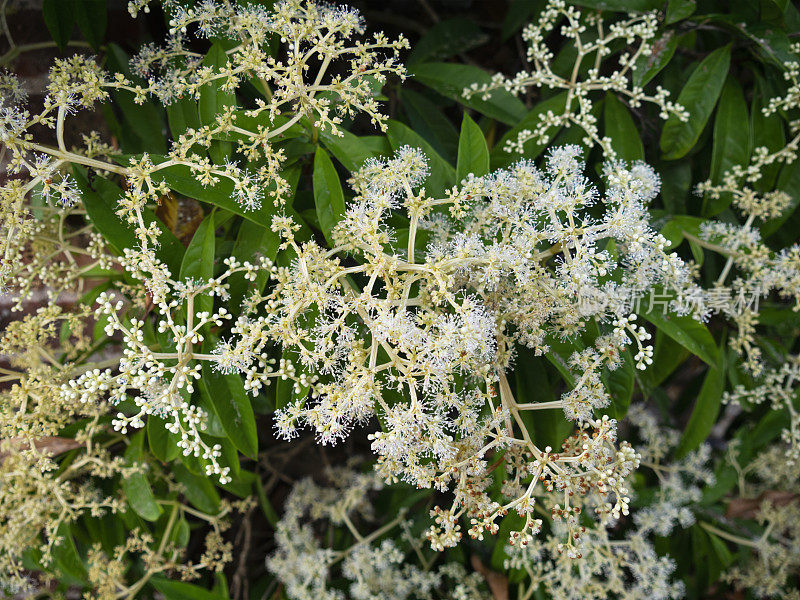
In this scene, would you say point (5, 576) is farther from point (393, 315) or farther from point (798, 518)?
point (798, 518)

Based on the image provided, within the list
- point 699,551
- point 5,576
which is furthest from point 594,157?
point 5,576

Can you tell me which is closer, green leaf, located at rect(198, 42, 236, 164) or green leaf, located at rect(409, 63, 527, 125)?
green leaf, located at rect(198, 42, 236, 164)

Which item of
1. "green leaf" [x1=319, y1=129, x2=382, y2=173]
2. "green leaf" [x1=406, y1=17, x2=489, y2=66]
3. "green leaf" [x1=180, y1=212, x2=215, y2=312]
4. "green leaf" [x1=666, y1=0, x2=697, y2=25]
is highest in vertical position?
"green leaf" [x1=666, y1=0, x2=697, y2=25]

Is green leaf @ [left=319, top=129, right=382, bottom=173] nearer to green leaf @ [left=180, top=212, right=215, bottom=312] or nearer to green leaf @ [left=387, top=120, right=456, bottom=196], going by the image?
green leaf @ [left=387, top=120, right=456, bottom=196]

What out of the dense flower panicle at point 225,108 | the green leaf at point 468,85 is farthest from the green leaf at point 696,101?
the dense flower panicle at point 225,108

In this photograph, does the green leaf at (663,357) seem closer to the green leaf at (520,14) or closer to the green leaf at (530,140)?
the green leaf at (530,140)

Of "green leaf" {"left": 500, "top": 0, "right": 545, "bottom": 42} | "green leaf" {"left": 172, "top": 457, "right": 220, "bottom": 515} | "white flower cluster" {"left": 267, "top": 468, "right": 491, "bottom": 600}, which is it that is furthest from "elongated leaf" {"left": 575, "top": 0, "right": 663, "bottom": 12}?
"green leaf" {"left": 172, "top": 457, "right": 220, "bottom": 515}
